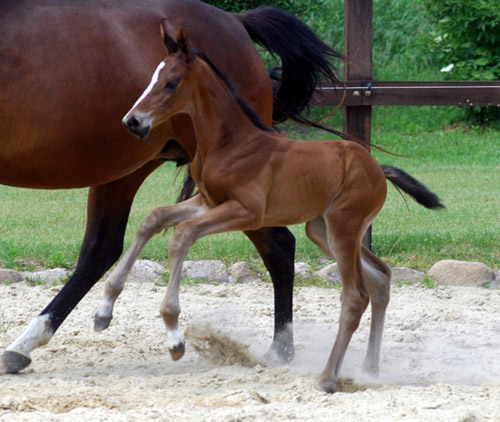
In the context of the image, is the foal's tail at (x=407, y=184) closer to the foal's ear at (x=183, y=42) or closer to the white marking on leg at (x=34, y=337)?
the foal's ear at (x=183, y=42)

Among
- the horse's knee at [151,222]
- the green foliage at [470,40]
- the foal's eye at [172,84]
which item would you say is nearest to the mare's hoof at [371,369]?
the horse's knee at [151,222]

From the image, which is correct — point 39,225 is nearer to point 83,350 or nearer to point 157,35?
point 83,350

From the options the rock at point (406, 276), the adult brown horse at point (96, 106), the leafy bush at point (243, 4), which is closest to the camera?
the adult brown horse at point (96, 106)

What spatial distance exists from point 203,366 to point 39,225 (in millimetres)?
3956

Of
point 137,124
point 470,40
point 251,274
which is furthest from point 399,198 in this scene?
point 137,124

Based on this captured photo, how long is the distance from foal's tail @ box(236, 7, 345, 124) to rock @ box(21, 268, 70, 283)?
1.94m

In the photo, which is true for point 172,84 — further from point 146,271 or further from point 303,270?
point 303,270

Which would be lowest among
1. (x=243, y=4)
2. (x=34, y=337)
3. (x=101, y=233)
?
(x=34, y=337)

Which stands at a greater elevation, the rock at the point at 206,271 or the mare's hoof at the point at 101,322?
the mare's hoof at the point at 101,322

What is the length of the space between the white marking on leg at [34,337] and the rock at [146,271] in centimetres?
182

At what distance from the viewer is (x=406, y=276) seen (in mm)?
5852

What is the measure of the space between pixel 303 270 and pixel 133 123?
2994 millimetres

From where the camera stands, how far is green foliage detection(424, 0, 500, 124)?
12898mm

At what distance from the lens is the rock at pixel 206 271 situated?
5.87 metres
